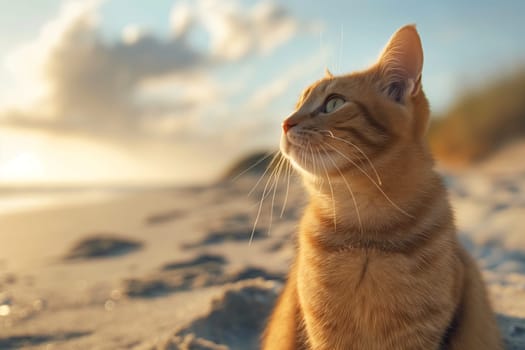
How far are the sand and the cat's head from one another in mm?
557

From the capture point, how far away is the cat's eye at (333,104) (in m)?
1.68

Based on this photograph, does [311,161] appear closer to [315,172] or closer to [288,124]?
[315,172]

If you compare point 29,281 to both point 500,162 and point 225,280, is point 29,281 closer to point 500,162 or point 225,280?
point 225,280

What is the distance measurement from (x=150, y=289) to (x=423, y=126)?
225cm

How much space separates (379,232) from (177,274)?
2339 millimetres

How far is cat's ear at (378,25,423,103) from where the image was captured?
64.4 inches

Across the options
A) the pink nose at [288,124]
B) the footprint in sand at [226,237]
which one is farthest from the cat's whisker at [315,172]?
the footprint in sand at [226,237]

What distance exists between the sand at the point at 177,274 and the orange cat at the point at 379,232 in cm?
47

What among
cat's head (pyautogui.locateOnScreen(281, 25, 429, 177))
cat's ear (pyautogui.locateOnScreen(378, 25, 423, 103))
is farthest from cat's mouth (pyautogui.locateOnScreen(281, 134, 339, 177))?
cat's ear (pyautogui.locateOnScreen(378, 25, 423, 103))

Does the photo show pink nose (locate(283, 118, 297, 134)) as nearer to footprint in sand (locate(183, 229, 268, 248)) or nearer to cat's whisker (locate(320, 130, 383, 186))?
cat's whisker (locate(320, 130, 383, 186))

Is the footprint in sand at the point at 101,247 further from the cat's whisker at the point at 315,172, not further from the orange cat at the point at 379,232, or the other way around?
the cat's whisker at the point at 315,172

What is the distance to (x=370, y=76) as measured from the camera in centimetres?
176

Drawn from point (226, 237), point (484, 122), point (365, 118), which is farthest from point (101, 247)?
point (484, 122)

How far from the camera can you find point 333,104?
66.9 inches
